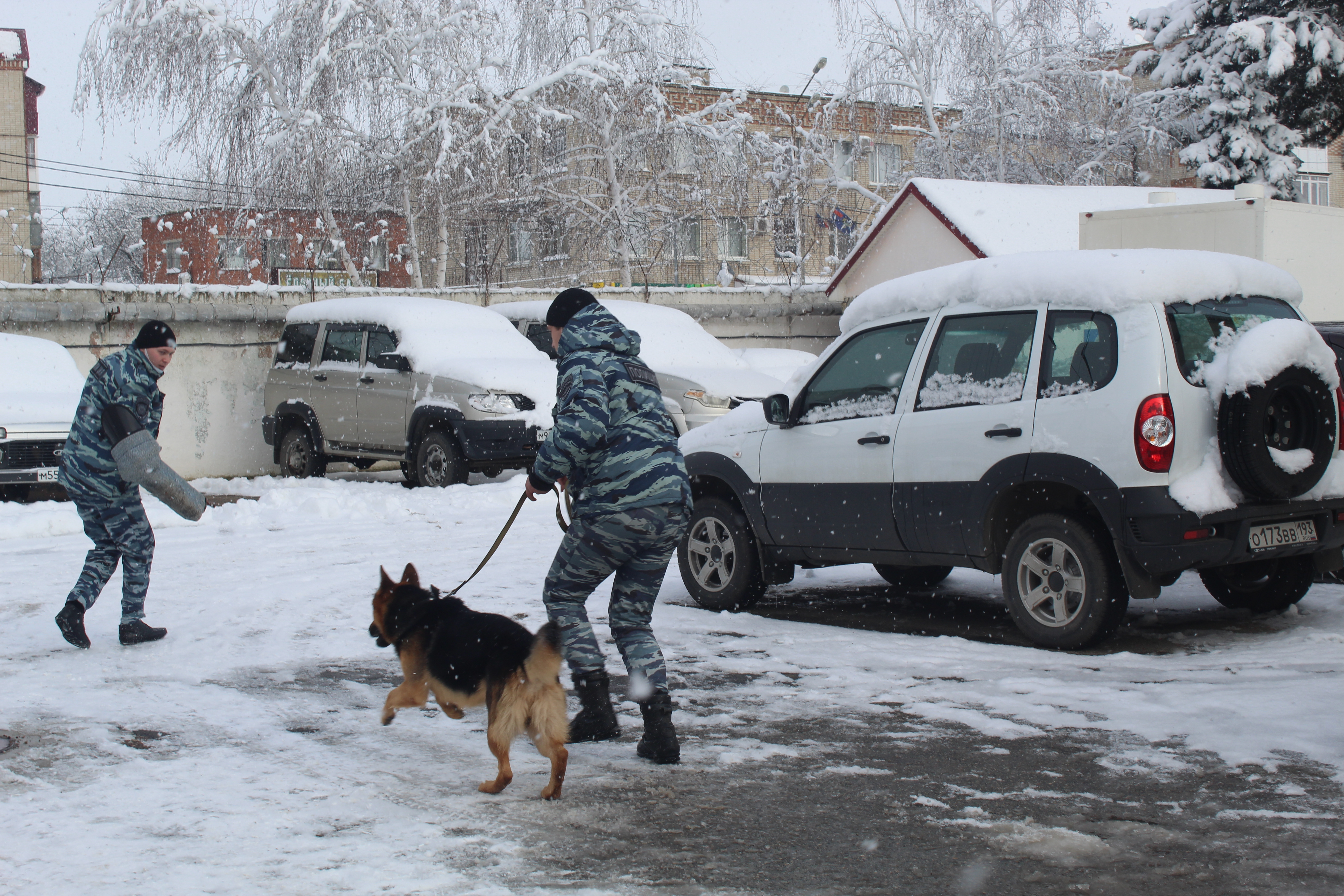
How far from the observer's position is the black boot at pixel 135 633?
267 inches

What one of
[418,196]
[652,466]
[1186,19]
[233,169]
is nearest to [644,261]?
→ [418,196]

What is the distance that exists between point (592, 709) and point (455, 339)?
9772 millimetres

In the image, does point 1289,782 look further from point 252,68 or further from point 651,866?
point 252,68

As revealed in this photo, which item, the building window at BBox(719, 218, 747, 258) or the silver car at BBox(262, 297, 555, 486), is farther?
the building window at BBox(719, 218, 747, 258)

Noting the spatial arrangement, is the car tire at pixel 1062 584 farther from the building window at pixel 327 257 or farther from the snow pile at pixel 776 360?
the building window at pixel 327 257

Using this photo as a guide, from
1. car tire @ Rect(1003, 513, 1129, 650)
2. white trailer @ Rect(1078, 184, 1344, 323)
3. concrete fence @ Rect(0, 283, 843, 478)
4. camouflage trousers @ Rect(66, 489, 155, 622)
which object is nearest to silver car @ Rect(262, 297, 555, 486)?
concrete fence @ Rect(0, 283, 843, 478)

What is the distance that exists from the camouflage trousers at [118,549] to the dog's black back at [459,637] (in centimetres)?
274

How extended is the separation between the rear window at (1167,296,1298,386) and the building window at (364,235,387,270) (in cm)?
2180

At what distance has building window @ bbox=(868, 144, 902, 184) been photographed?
137 feet

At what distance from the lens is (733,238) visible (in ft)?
122

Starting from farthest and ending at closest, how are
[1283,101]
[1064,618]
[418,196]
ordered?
[1283,101]
[418,196]
[1064,618]

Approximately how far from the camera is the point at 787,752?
4.79 m

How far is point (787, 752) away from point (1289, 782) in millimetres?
1697

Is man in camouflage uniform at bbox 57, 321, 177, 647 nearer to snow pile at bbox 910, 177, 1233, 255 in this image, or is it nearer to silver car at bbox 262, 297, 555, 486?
silver car at bbox 262, 297, 555, 486
